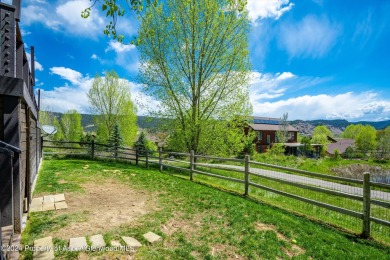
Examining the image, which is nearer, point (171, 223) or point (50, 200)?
point (171, 223)

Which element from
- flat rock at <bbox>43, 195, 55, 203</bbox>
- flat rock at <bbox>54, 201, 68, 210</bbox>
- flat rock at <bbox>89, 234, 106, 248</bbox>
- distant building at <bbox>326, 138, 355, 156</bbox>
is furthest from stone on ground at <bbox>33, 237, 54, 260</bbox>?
distant building at <bbox>326, 138, 355, 156</bbox>

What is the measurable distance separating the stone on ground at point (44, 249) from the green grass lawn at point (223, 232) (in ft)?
0.30

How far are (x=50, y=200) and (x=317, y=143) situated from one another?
61.9m

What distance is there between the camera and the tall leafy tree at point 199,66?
1484 centimetres

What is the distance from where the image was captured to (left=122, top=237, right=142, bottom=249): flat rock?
445 cm

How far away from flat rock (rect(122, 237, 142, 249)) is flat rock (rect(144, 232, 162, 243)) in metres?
0.23

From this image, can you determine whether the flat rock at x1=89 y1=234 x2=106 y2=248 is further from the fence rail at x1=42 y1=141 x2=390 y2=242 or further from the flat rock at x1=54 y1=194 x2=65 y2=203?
the fence rail at x1=42 y1=141 x2=390 y2=242

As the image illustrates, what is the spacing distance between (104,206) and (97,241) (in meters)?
2.32

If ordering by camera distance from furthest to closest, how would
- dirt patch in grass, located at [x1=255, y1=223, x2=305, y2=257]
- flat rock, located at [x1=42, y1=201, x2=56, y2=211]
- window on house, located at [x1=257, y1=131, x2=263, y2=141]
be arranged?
window on house, located at [x1=257, y1=131, x2=263, y2=141], flat rock, located at [x1=42, y1=201, x2=56, y2=211], dirt patch in grass, located at [x1=255, y1=223, x2=305, y2=257]

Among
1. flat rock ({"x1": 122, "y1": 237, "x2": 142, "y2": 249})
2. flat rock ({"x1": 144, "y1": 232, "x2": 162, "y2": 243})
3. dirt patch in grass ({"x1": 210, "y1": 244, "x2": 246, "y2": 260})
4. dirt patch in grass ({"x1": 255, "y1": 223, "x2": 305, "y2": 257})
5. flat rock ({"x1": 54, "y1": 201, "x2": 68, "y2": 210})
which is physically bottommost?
dirt patch in grass ({"x1": 255, "y1": 223, "x2": 305, "y2": 257})

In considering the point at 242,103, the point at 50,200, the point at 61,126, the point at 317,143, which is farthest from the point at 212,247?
the point at 317,143

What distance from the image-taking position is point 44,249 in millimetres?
4113

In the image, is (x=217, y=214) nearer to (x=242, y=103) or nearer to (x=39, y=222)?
(x=39, y=222)

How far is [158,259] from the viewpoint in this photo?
4.07 metres
